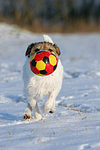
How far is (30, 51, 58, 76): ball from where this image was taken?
9.86 feet

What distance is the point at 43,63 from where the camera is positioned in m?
3.01

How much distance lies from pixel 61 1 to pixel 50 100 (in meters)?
24.4

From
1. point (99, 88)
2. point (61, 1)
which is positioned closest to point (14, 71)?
point (99, 88)

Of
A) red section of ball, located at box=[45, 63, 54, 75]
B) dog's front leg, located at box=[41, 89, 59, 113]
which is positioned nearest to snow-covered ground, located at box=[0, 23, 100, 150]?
dog's front leg, located at box=[41, 89, 59, 113]

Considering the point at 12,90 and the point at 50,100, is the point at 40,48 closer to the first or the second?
the point at 50,100

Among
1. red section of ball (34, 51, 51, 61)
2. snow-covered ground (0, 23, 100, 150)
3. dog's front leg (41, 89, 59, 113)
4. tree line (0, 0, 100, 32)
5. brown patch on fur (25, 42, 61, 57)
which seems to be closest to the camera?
snow-covered ground (0, 23, 100, 150)

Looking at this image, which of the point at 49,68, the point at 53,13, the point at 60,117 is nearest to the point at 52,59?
the point at 49,68

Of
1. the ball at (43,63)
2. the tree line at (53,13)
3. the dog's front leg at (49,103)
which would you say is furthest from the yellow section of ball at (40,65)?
the tree line at (53,13)

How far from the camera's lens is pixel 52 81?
335cm

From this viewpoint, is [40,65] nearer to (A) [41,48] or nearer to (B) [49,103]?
(A) [41,48]

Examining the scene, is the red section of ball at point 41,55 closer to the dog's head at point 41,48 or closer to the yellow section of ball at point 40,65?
the yellow section of ball at point 40,65

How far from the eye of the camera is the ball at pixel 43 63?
9.86 ft

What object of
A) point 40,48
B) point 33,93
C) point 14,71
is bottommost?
point 33,93

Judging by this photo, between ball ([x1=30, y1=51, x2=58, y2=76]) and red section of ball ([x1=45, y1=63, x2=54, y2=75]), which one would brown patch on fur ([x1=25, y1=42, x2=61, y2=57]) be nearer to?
ball ([x1=30, y1=51, x2=58, y2=76])
